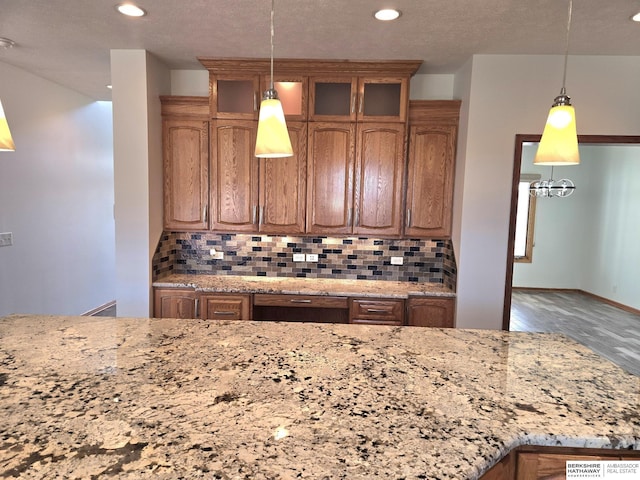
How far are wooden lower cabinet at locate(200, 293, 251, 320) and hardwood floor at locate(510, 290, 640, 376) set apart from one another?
3592 mm

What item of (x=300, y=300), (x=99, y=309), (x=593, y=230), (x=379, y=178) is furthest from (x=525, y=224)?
(x=99, y=309)

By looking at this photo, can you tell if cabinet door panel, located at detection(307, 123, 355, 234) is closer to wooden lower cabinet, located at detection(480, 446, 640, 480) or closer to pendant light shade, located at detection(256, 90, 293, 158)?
pendant light shade, located at detection(256, 90, 293, 158)

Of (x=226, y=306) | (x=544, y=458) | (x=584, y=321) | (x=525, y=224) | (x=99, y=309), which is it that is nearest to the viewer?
(x=544, y=458)

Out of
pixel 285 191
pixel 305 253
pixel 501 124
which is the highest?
pixel 501 124

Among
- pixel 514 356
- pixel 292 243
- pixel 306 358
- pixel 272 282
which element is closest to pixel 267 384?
pixel 306 358

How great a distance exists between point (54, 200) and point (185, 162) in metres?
1.90

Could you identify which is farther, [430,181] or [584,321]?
[584,321]

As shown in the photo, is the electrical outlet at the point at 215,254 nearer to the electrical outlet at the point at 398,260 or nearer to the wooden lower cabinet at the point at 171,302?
the wooden lower cabinet at the point at 171,302

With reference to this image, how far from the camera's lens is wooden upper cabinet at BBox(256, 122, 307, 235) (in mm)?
3240

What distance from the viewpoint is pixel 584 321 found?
17.4ft

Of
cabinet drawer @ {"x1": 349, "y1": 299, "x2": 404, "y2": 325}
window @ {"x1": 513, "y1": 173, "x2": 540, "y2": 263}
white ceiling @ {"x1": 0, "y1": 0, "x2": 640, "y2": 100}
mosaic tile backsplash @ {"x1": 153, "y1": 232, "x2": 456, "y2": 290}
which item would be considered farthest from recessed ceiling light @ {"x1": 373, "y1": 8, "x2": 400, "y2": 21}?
window @ {"x1": 513, "y1": 173, "x2": 540, "y2": 263}

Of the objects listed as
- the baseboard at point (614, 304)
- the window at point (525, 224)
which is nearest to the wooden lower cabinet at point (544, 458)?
the baseboard at point (614, 304)

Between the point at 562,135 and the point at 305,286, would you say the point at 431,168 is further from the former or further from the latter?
the point at 562,135

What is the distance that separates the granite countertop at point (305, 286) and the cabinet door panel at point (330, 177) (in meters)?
0.49
